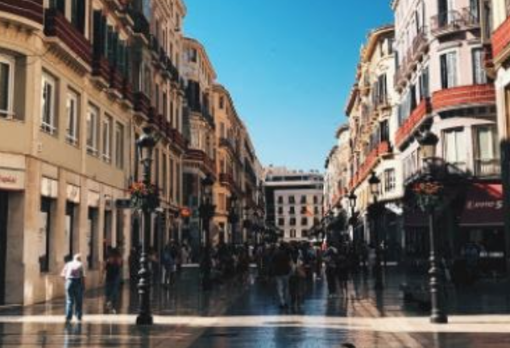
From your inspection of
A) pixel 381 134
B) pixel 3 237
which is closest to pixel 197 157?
pixel 381 134

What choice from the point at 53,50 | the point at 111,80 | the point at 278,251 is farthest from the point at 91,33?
the point at 278,251

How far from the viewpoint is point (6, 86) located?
22.5m

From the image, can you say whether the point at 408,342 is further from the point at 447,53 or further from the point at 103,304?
the point at 447,53

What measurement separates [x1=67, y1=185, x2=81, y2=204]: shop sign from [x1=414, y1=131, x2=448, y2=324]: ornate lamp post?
1391 cm

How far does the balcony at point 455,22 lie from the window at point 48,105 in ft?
71.5

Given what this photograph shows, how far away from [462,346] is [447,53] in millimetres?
28286

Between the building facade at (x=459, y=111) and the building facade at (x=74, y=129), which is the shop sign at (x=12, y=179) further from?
the building facade at (x=459, y=111)

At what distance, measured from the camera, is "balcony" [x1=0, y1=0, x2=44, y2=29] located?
21797 millimetres

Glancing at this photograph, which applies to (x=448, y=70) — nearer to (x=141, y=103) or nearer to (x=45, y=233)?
(x=141, y=103)

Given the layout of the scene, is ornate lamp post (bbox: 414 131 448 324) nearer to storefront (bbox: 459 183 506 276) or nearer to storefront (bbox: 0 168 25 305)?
storefront (bbox: 0 168 25 305)

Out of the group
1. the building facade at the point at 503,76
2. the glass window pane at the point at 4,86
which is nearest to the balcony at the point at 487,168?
the building facade at the point at 503,76

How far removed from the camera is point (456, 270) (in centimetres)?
2838

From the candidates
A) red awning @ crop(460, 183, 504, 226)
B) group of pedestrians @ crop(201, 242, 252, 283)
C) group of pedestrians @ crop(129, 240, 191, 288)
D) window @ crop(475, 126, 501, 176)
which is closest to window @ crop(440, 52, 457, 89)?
window @ crop(475, 126, 501, 176)

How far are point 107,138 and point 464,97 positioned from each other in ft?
59.8
